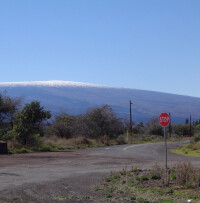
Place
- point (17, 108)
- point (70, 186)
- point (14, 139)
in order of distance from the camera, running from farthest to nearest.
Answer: point (17, 108) < point (14, 139) < point (70, 186)

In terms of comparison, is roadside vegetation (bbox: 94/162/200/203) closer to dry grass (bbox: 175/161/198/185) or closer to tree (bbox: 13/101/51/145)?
dry grass (bbox: 175/161/198/185)

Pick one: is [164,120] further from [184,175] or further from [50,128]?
[50,128]

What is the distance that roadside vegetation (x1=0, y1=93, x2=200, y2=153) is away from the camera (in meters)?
33.7

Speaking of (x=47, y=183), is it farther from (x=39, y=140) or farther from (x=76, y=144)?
(x=76, y=144)

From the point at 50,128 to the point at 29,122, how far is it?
16954 mm

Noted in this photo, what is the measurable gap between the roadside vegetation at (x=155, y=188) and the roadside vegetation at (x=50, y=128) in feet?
58.3

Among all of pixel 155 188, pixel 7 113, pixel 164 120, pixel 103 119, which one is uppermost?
pixel 7 113

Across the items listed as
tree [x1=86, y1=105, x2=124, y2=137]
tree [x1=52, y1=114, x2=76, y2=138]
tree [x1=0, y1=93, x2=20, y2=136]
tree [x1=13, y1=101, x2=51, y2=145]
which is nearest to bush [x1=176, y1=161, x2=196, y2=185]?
tree [x1=13, y1=101, x2=51, y2=145]

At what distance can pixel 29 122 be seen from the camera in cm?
3481

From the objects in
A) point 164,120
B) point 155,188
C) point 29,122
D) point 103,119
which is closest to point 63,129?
point 103,119

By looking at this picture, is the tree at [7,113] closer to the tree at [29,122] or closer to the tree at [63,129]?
the tree at [29,122]

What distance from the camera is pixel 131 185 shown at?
12914 mm

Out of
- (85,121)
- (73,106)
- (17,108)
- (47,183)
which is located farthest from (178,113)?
(47,183)

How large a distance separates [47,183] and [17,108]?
30668mm
